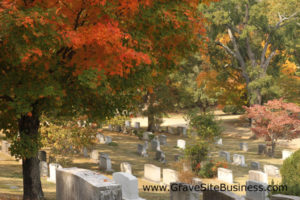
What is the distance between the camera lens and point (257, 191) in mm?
14930

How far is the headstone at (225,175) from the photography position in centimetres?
1950

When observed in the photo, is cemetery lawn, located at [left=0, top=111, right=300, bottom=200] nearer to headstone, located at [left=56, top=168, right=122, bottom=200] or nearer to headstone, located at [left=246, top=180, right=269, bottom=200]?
headstone, located at [left=246, top=180, right=269, bottom=200]

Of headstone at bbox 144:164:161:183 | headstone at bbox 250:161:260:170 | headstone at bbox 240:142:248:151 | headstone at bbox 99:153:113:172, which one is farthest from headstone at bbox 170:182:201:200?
headstone at bbox 240:142:248:151

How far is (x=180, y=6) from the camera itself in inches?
431

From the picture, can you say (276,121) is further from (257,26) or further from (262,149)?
(257,26)

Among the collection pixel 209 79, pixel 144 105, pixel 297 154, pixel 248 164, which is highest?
pixel 209 79

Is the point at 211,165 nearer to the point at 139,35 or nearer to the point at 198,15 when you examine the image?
the point at 198,15

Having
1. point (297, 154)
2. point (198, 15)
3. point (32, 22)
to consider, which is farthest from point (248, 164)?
point (32, 22)

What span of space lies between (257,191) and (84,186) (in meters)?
8.12

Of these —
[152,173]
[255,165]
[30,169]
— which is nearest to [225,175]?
[152,173]

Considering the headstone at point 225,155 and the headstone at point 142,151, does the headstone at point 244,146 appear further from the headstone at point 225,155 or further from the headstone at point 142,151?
the headstone at point 142,151

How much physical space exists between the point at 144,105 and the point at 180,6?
93.0 feet

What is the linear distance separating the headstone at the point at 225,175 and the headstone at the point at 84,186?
35.8 ft

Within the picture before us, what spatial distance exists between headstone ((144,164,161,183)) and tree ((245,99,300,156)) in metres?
12.0
